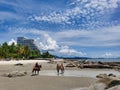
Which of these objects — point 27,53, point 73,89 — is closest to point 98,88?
point 73,89

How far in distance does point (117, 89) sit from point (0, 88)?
42.4 ft

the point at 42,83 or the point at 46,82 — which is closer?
the point at 42,83

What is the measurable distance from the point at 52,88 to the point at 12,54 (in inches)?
5199

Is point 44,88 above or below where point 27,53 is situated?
below

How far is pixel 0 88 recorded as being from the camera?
81.4ft

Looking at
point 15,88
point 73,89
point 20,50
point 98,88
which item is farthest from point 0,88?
point 20,50

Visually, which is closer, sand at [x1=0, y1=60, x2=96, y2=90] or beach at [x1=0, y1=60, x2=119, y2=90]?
sand at [x1=0, y1=60, x2=96, y2=90]

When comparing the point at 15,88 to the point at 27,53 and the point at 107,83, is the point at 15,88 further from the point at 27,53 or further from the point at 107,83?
the point at 27,53

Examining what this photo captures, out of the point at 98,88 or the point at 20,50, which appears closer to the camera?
the point at 98,88

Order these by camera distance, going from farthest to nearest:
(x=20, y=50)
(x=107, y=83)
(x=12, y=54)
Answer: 1. (x=20, y=50)
2. (x=12, y=54)
3. (x=107, y=83)

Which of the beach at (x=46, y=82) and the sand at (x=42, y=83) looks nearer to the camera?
the sand at (x=42, y=83)

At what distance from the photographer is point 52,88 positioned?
25.7 m

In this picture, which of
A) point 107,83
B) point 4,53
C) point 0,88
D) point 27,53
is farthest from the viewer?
point 27,53

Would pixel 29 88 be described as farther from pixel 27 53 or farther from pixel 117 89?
pixel 27 53
